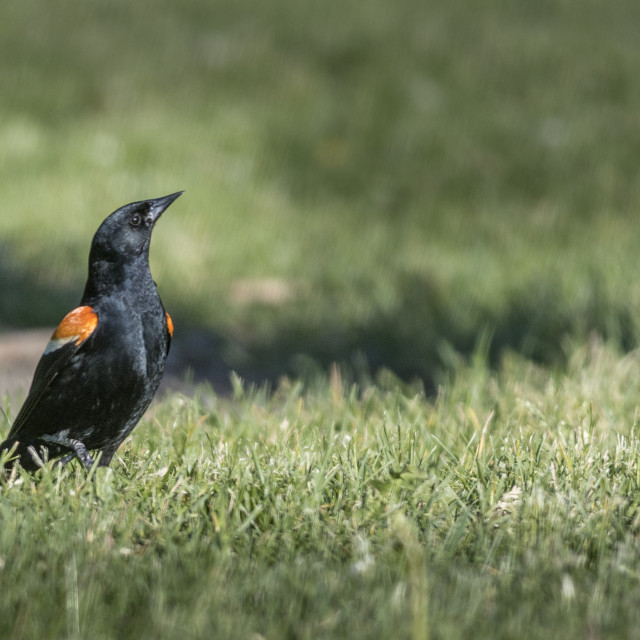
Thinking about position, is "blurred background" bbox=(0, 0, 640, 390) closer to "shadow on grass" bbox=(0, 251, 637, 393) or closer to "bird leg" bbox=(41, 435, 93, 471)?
"shadow on grass" bbox=(0, 251, 637, 393)

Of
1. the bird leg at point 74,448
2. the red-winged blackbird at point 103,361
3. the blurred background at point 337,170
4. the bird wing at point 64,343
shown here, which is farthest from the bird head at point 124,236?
A: the blurred background at point 337,170

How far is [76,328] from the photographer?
287cm

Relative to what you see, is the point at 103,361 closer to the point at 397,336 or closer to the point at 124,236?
the point at 124,236

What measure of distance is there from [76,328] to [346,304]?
3.92 m

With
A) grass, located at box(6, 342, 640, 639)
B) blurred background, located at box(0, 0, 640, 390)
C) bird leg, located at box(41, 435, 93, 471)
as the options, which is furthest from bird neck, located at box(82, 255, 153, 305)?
blurred background, located at box(0, 0, 640, 390)

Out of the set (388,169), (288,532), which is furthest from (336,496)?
(388,169)

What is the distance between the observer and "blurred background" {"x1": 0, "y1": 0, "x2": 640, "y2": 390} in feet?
20.8

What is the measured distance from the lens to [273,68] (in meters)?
11.1

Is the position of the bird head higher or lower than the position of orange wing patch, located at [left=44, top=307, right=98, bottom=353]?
higher

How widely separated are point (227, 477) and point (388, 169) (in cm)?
706

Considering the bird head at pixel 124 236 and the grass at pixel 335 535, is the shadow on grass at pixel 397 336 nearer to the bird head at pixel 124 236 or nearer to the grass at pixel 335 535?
the grass at pixel 335 535

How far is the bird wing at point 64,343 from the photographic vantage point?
2.86 metres

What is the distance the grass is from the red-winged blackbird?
0.50ft

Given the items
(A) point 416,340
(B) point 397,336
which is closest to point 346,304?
(B) point 397,336
